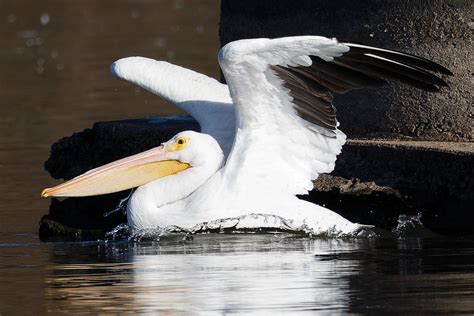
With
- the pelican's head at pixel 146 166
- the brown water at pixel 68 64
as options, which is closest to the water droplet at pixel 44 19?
the brown water at pixel 68 64

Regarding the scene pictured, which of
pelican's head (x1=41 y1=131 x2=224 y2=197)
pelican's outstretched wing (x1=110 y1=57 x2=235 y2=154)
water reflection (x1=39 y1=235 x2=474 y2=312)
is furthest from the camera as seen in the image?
pelican's outstretched wing (x1=110 y1=57 x2=235 y2=154)

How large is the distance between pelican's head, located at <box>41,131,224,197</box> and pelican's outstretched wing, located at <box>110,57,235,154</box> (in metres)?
0.27

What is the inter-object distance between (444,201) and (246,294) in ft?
8.23

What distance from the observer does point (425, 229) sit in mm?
9141

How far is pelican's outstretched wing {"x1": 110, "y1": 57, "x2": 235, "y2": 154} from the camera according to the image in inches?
391

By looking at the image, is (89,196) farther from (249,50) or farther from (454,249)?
(454,249)

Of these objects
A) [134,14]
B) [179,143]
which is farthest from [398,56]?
[134,14]

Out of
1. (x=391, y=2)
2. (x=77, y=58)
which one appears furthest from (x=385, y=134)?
(x=77, y=58)

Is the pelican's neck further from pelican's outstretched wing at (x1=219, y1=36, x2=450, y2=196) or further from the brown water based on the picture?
the brown water

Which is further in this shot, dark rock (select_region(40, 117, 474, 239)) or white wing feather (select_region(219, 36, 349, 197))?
dark rock (select_region(40, 117, 474, 239))

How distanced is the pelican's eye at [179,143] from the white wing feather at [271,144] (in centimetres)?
42

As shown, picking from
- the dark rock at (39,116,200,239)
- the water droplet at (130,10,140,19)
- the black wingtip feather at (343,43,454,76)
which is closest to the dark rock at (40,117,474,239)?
the dark rock at (39,116,200,239)

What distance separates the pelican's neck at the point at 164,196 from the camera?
9.34 meters

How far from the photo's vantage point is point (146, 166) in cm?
966
